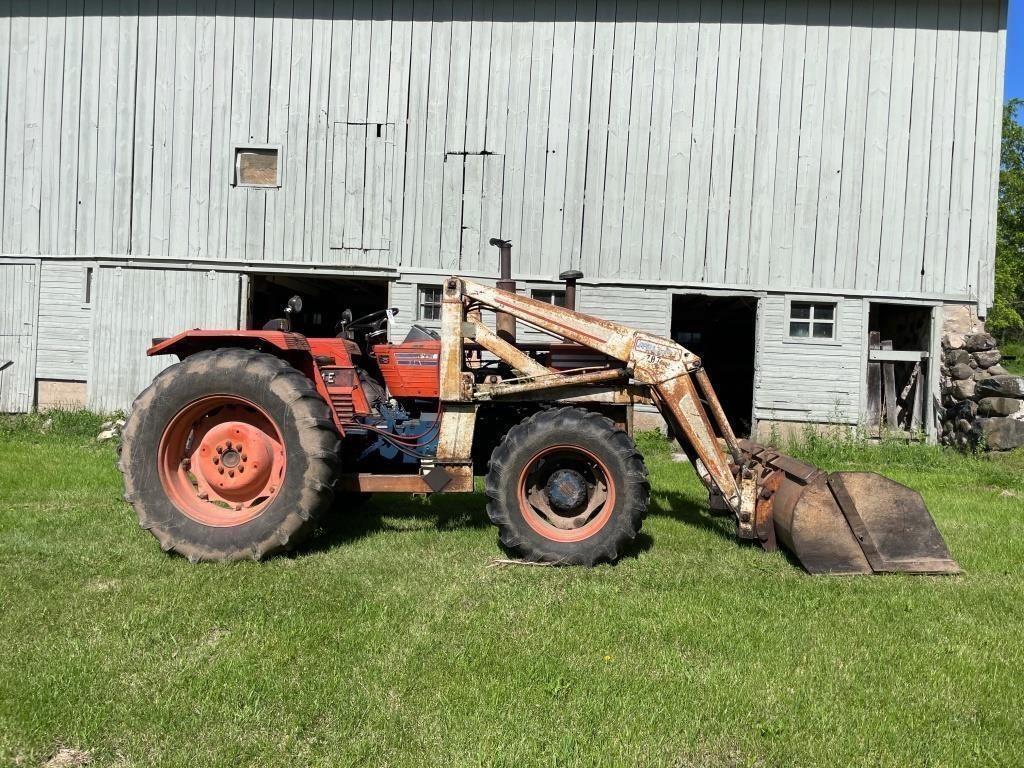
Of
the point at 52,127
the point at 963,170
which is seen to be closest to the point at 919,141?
the point at 963,170

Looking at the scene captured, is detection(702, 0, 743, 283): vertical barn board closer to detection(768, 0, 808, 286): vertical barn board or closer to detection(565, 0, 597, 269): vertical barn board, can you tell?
detection(768, 0, 808, 286): vertical barn board

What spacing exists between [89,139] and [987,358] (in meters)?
14.1

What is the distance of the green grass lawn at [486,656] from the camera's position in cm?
240

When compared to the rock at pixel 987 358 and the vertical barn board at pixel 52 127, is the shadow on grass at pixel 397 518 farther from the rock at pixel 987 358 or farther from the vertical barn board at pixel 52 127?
the vertical barn board at pixel 52 127

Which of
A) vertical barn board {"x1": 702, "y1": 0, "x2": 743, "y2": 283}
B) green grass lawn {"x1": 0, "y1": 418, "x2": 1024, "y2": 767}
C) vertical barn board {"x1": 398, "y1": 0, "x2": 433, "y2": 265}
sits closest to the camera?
green grass lawn {"x1": 0, "y1": 418, "x2": 1024, "y2": 767}

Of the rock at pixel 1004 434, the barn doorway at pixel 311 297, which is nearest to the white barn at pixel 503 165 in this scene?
the barn doorway at pixel 311 297

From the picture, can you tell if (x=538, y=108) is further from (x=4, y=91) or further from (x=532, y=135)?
(x=4, y=91)

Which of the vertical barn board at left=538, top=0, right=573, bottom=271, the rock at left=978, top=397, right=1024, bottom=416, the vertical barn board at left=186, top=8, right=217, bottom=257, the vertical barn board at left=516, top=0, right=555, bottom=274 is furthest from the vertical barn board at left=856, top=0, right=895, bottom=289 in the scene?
the vertical barn board at left=186, top=8, right=217, bottom=257

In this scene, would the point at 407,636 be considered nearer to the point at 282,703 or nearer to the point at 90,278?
the point at 282,703

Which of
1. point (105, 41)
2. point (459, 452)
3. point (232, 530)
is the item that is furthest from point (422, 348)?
point (105, 41)

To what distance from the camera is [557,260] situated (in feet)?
34.8

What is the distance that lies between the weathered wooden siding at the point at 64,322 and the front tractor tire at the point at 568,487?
945 cm

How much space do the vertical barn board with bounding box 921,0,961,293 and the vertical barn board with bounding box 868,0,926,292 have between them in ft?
1.18

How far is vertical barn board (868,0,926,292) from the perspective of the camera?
34.1ft
